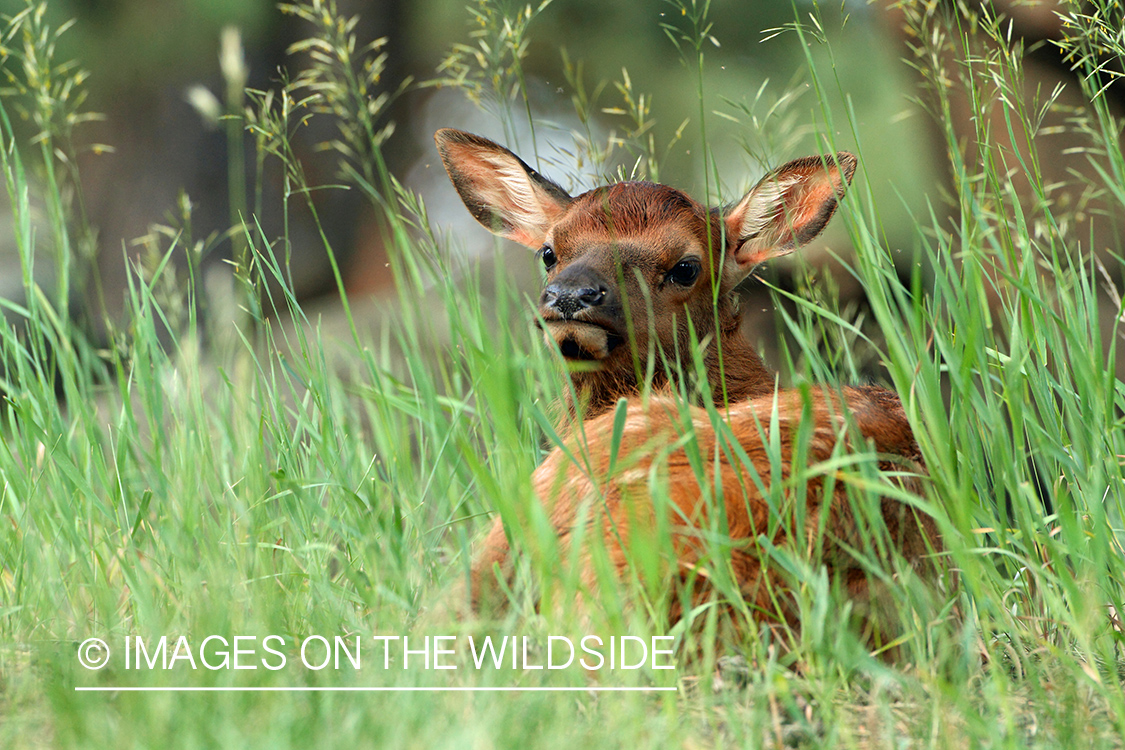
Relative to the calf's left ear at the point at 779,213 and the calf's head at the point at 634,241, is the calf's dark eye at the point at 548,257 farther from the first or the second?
the calf's left ear at the point at 779,213

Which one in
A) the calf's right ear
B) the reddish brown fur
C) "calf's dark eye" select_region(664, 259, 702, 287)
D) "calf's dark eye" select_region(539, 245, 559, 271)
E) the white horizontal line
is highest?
the calf's right ear

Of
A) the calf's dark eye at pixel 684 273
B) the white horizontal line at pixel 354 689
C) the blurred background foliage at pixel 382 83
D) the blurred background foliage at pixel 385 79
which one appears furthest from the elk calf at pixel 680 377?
the blurred background foliage at pixel 385 79

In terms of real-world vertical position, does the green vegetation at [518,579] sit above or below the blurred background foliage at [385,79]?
below

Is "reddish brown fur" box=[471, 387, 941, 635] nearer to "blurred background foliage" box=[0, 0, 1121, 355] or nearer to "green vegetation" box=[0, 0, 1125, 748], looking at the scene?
"green vegetation" box=[0, 0, 1125, 748]

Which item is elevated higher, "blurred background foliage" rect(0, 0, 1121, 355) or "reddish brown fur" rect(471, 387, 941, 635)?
"blurred background foliage" rect(0, 0, 1121, 355)

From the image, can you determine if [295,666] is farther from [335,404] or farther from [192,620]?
[335,404]

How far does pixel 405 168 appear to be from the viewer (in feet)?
34.7

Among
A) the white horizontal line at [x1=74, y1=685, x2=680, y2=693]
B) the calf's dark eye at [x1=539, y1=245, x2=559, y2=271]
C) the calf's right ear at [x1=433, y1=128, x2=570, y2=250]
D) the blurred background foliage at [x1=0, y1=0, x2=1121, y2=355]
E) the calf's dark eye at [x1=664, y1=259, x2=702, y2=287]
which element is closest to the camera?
the white horizontal line at [x1=74, y1=685, x2=680, y2=693]

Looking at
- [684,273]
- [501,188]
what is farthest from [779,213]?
[501,188]

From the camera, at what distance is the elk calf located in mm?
2023

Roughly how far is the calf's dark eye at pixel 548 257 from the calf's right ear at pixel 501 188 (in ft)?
0.50

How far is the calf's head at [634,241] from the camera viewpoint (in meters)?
2.93

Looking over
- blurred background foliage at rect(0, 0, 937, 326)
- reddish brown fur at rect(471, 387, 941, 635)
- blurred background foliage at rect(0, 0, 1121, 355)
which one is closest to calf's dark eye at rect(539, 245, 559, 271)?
reddish brown fur at rect(471, 387, 941, 635)

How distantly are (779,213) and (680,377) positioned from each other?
152 cm
